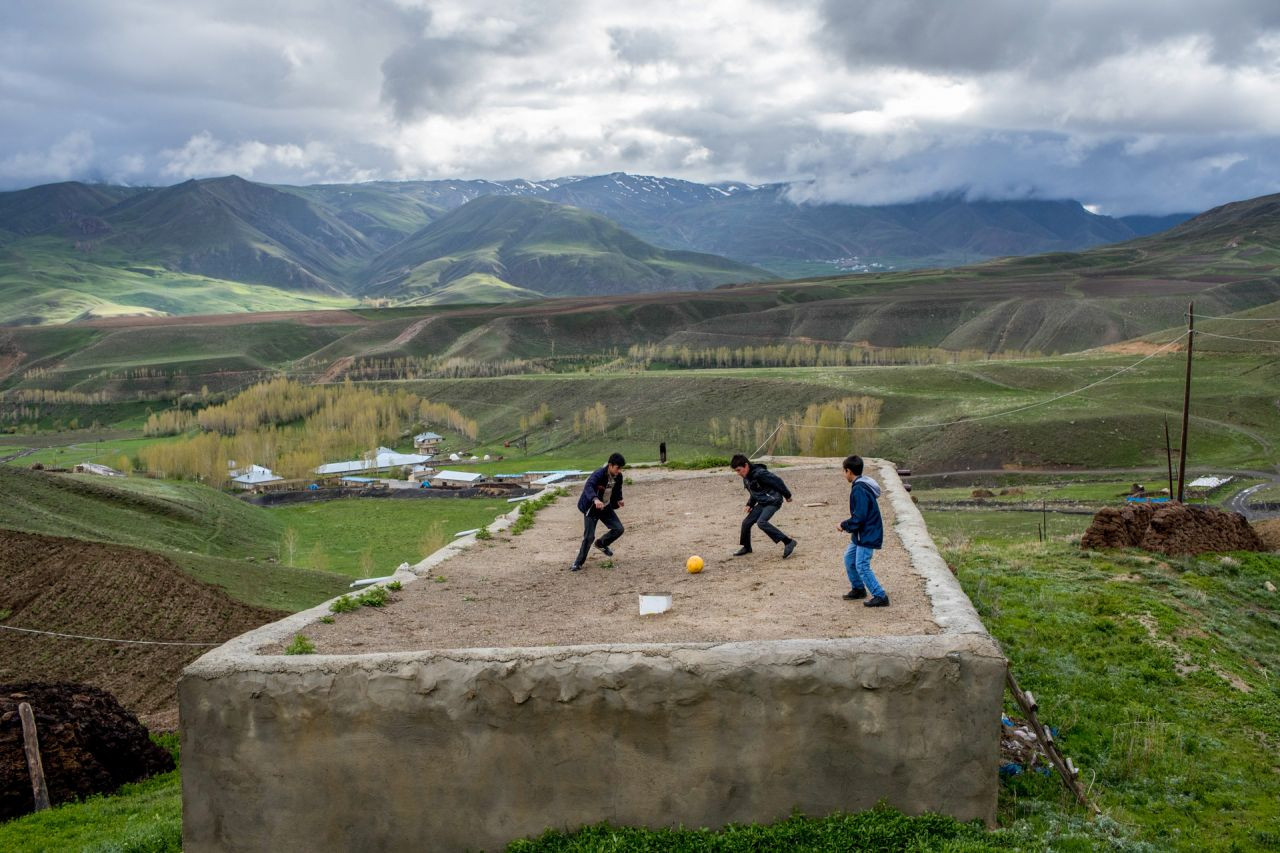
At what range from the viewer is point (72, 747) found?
709 inches

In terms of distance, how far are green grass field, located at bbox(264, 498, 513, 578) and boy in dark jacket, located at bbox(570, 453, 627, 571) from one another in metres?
44.9

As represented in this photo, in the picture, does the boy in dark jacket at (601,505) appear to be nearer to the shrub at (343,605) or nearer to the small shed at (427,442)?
the shrub at (343,605)

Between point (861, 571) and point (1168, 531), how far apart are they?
17987 millimetres

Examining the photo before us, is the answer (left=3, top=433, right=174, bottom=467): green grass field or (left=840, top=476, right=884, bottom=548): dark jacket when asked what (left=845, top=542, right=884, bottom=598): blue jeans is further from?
(left=3, top=433, right=174, bottom=467): green grass field

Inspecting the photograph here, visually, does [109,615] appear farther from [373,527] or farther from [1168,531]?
[373,527]

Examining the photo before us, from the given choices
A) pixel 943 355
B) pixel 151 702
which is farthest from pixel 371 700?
pixel 943 355

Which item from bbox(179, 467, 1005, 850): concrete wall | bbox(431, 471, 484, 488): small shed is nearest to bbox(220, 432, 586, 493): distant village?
bbox(431, 471, 484, 488): small shed

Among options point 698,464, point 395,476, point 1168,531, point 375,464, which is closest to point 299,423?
point 375,464

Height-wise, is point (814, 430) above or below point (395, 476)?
above

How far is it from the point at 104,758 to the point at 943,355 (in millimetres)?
177147

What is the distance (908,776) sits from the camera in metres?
10.3

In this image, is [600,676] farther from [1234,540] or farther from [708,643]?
[1234,540]

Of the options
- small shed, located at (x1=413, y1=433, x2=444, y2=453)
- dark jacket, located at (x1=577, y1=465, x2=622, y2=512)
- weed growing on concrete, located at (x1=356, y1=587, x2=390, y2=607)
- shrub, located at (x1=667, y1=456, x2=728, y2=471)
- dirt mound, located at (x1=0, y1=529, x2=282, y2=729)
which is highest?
dark jacket, located at (x1=577, y1=465, x2=622, y2=512)

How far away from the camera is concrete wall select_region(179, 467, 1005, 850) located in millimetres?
10328
